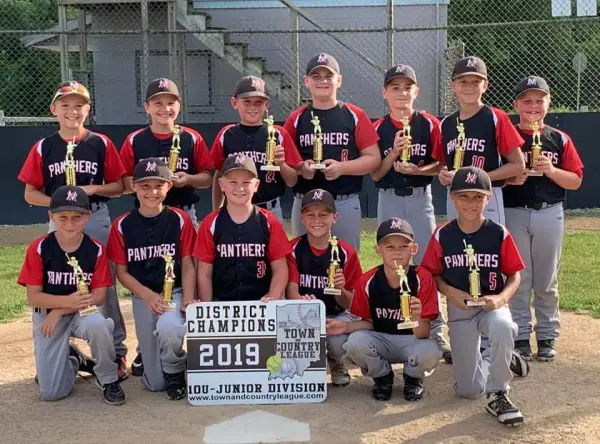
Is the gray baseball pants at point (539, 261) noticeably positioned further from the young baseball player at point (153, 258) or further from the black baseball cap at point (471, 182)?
the young baseball player at point (153, 258)

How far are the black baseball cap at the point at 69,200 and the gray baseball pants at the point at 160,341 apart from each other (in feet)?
2.29

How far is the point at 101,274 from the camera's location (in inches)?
173

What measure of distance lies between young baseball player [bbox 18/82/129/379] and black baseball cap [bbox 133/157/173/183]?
0.45 meters

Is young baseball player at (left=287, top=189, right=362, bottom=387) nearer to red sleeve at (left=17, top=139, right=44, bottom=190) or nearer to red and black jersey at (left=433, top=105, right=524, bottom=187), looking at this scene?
red and black jersey at (left=433, top=105, right=524, bottom=187)

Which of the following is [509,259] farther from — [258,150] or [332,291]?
[258,150]

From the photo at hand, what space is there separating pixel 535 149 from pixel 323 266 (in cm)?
165

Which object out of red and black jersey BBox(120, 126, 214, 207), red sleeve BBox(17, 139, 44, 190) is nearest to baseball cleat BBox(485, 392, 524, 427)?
red and black jersey BBox(120, 126, 214, 207)

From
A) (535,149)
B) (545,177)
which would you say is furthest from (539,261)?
(535,149)

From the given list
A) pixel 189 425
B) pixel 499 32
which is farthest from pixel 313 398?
pixel 499 32

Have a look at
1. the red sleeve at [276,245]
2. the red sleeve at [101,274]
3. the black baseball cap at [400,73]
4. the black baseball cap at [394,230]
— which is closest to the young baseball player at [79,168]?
the red sleeve at [101,274]

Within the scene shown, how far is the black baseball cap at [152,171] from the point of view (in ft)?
14.4

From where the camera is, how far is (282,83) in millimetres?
12852

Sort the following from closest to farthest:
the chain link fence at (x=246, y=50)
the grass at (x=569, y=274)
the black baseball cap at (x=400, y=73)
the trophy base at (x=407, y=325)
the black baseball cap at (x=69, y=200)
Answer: the trophy base at (x=407, y=325) → the black baseball cap at (x=69, y=200) → the black baseball cap at (x=400, y=73) → the grass at (x=569, y=274) → the chain link fence at (x=246, y=50)

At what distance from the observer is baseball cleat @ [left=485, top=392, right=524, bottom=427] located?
366cm
